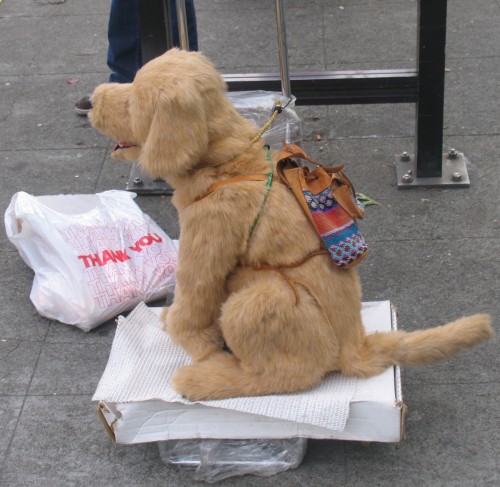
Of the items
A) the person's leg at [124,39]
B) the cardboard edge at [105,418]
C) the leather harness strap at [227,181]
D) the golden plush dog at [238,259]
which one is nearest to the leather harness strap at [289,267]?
the golden plush dog at [238,259]

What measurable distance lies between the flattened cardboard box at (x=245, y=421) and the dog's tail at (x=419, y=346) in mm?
46

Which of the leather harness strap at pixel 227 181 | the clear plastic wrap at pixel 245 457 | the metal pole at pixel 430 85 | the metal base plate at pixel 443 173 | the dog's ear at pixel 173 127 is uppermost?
the dog's ear at pixel 173 127

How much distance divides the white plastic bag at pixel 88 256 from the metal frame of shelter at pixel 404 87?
831 millimetres

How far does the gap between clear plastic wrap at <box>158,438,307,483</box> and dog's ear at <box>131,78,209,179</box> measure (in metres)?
1.10

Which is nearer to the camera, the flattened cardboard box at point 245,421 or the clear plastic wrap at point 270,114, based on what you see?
the flattened cardboard box at point 245,421

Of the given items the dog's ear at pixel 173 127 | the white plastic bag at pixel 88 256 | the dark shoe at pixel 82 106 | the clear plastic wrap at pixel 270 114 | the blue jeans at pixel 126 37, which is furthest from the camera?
the dark shoe at pixel 82 106

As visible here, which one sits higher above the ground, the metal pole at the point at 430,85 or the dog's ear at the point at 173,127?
the dog's ear at the point at 173,127

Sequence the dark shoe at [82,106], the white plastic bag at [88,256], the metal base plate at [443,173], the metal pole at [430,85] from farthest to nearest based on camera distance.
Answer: the dark shoe at [82,106], the metal base plate at [443,173], the metal pole at [430,85], the white plastic bag at [88,256]

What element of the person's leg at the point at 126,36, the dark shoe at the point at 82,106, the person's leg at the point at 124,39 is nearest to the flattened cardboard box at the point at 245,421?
the person's leg at the point at 126,36

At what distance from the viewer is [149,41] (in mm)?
4934

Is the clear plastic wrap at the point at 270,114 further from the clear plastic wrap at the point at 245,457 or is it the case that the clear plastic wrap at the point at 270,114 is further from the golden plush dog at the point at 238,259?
the clear plastic wrap at the point at 245,457

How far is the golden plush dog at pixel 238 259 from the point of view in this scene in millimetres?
3100

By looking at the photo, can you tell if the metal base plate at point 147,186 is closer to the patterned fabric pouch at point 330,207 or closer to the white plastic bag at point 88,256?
the white plastic bag at point 88,256

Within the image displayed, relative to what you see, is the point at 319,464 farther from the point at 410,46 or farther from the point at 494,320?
the point at 410,46
